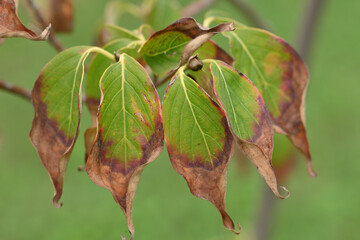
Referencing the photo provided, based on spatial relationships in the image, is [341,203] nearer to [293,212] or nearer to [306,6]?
[293,212]

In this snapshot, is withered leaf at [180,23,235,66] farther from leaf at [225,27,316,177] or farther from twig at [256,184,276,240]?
twig at [256,184,276,240]

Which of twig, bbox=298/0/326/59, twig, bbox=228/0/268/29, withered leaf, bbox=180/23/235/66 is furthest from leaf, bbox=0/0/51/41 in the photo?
twig, bbox=298/0/326/59

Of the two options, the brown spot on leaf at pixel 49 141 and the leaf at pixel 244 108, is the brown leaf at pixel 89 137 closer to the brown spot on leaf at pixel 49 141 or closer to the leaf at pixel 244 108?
the brown spot on leaf at pixel 49 141

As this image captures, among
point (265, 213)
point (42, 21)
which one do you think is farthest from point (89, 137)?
point (265, 213)

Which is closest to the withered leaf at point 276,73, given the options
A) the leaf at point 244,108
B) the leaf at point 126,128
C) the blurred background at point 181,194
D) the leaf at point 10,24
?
the leaf at point 244,108

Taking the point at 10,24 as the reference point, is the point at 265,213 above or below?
below

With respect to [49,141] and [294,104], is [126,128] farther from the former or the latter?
[294,104]

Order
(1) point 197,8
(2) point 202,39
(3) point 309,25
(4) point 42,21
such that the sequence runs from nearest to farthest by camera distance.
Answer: (2) point 202,39 < (4) point 42,21 < (1) point 197,8 < (3) point 309,25
